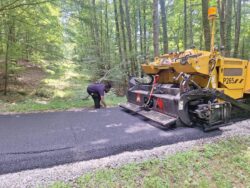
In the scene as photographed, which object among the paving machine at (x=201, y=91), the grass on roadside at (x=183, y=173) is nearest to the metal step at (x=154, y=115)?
the paving machine at (x=201, y=91)

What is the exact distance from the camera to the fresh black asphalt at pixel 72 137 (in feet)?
9.38

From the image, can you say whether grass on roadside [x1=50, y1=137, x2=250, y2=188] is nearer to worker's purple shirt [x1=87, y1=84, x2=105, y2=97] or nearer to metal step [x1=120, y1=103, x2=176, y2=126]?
metal step [x1=120, y1=103, x2=176, y2=126]

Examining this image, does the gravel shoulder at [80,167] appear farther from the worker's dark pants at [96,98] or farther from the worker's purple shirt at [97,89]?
the worker's dark pants at [96,98]

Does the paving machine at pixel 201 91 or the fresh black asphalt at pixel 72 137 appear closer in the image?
the fresh black asphalt at pixel 72 137

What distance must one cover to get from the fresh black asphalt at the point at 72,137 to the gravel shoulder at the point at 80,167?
125mm

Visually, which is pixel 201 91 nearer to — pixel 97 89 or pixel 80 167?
pixel 80 167

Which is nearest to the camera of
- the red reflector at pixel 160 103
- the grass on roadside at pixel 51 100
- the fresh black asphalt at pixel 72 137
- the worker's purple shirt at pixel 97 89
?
the fresh black asphalt at pixel 72 137

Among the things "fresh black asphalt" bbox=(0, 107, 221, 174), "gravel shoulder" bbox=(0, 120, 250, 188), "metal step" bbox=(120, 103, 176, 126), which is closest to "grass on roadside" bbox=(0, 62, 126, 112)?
"fresh black asphalt" bbox=(0, 107, 221, 174)

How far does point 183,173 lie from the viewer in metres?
2.64

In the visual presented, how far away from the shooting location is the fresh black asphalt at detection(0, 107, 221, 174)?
113 inches

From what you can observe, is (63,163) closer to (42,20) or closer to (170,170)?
(170,170)

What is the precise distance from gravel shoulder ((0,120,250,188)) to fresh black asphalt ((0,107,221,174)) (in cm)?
13

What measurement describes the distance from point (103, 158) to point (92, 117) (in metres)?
2.17

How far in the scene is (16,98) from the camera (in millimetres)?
8008
